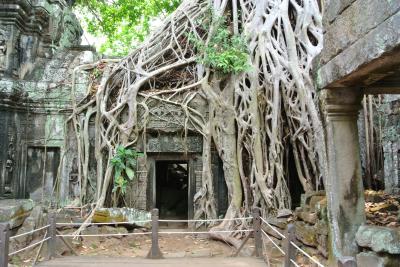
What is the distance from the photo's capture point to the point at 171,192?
10469 millimetres

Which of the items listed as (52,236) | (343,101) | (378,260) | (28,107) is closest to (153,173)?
(28,107)

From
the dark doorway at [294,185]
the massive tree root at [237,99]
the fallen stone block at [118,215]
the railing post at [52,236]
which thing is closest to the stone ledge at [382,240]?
the massive tree root at [237,99]

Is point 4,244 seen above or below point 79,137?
below

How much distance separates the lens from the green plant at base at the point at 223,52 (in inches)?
271

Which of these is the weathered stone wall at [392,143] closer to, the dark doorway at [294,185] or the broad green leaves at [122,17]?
the dark doorway at [294,185]

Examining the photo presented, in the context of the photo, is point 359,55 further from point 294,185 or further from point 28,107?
point 28,107

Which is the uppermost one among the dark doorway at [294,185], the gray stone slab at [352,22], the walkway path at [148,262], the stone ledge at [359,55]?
the gray stone slab at [352,22]

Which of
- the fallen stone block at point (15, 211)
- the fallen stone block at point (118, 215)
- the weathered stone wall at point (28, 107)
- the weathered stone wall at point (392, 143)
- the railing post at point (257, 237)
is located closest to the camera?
the railing post at point (257, 237)

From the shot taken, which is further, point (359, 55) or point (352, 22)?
point (352, 22)

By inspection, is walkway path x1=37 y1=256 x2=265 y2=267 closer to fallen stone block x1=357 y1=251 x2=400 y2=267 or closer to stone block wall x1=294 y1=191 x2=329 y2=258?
stone block wall x1=294 y1=191 x2=329 y2=258

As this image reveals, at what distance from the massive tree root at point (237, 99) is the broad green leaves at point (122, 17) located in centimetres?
558

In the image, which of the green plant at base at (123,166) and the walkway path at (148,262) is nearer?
the walkway path at (148,262)

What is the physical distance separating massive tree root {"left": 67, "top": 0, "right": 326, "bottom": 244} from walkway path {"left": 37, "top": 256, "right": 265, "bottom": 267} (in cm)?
186

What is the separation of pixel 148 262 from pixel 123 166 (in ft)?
9.61
